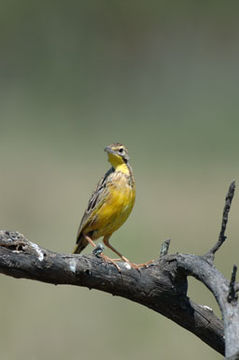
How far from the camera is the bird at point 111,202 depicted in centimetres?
639

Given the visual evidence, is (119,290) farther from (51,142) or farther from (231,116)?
(231,116)

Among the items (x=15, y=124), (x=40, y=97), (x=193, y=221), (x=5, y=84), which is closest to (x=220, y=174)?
(x=193, y=221)

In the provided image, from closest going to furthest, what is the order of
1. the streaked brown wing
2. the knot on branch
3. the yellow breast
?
the knot on branch
the yellow breast
the streaked brown wing

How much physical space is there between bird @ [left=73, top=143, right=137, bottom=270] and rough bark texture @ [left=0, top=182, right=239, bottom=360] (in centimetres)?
153

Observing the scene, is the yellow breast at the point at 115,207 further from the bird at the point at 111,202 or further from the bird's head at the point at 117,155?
the bird's head at the point at 117,155

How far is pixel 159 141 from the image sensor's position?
13.4 m

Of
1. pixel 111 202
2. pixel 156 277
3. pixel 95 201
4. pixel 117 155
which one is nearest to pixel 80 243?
pixel 95 201

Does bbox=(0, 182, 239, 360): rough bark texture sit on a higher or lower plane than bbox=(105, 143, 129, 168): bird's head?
lower

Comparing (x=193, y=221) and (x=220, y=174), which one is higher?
(x=220, y=174)

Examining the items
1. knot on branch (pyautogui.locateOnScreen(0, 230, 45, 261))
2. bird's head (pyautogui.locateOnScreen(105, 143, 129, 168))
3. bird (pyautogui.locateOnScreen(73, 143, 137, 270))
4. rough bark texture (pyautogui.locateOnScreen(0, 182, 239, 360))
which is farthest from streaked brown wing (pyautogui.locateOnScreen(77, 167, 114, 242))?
Result: knot on branch (pyautogui.locateOnScreen(0, 230, 45, 261))

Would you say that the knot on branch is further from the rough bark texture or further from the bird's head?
the bird's head

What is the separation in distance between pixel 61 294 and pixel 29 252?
479cm

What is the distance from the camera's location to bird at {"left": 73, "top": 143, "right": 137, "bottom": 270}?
6387 mm

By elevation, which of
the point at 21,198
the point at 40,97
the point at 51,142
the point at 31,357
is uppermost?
the point at 40,97
